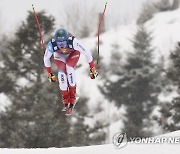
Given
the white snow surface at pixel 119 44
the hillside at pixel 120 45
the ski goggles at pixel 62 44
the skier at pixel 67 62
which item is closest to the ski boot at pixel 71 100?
the skier at pixel 67 62

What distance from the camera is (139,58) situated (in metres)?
34.1

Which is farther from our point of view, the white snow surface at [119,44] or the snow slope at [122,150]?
the white snow surface at [119,44]

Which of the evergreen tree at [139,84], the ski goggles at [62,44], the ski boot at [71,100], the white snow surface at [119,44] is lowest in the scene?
the white snow surface at [119,44]

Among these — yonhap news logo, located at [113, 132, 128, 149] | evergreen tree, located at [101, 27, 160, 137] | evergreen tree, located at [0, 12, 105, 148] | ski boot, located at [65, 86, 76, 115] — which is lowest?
evergreen tree, located at [101, 27, 160, 137]

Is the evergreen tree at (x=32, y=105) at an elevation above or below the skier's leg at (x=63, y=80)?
below

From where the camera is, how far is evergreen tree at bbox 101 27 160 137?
33438mm

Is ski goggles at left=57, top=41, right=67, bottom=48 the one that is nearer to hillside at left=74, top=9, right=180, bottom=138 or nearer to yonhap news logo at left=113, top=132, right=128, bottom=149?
yonhap news logo at left=113, top=132, right=128, bottom=149

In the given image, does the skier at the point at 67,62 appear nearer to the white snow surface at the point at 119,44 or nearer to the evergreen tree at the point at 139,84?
the evergreen tree at the point at 139,84

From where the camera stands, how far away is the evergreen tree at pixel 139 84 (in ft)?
110

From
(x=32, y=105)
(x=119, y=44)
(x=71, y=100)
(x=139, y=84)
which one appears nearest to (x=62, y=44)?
(x=71, y=100)

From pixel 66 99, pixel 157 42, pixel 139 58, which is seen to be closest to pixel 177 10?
pixel 157 42

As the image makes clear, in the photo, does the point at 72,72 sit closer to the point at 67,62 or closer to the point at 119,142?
the point at 67,62

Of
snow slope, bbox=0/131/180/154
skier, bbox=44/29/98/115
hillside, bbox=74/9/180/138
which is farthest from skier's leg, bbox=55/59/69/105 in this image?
hillside, bbox=74/9/180/138

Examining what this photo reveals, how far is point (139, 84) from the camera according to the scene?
34219mm
